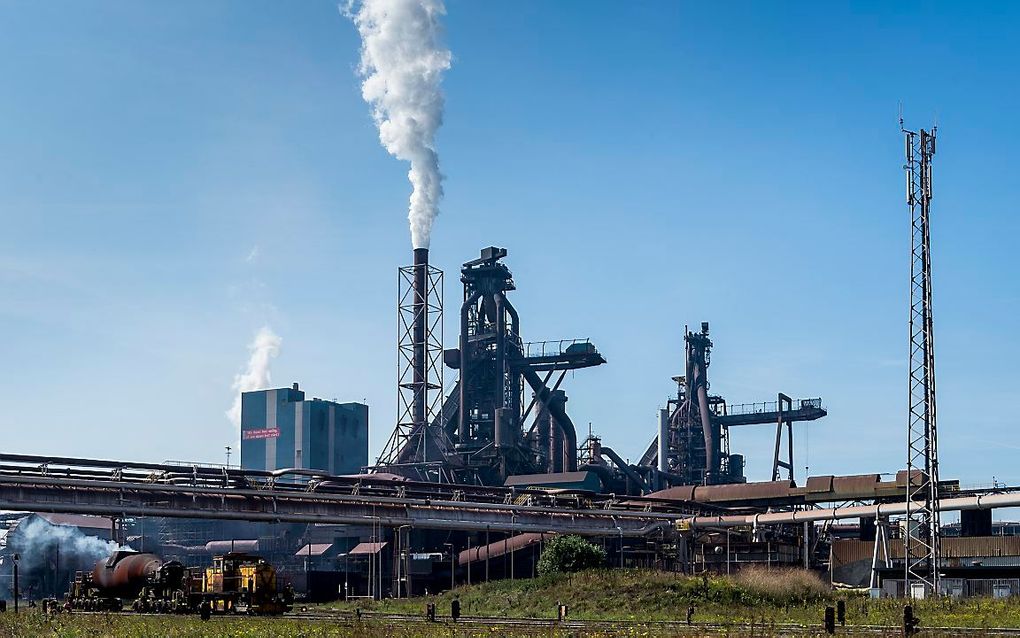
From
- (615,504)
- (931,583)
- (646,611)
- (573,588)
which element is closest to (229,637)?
(646,611)

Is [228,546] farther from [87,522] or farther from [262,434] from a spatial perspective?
[262,434]

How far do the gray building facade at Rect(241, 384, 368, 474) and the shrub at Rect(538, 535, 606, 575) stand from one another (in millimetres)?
74329

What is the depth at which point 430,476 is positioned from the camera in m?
93.6

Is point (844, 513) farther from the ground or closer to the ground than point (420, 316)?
closer to the ground

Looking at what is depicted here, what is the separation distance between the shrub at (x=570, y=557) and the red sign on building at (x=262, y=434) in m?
78.4

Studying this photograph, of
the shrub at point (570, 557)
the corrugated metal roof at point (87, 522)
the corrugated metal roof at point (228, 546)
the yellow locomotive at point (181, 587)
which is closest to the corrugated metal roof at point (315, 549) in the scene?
the corrugated metal roof at point (228, 546)

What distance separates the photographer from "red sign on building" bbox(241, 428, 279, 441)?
Result: 132m

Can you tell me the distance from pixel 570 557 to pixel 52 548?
39.1 metres

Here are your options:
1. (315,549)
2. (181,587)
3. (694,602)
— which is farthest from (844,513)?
(315,549)

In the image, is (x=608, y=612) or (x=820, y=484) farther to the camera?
(x=820, y=484)

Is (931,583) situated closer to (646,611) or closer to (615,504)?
(646,611)

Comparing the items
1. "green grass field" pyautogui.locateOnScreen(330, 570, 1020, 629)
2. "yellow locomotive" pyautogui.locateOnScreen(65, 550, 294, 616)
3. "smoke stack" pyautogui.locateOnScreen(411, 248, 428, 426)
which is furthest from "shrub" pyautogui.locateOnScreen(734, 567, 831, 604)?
"smoke stack" pyautogui.locateOnScreen(411, 248, 428, 426)

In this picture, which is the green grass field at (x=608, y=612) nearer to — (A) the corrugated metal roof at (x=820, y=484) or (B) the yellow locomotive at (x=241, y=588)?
(B) the yellow locomotive at (x=241, y=588)

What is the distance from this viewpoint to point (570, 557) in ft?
191
